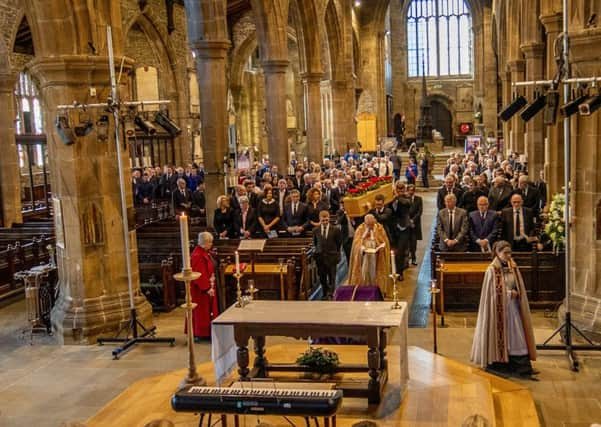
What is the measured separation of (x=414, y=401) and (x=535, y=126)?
1396 cm

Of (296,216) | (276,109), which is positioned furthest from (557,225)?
(276,109)

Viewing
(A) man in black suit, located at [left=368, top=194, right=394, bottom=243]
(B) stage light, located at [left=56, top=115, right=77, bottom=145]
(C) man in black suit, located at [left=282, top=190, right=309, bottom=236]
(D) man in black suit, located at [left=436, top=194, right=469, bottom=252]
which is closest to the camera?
(B) stage light, located at [left=56, top=115, right=77, bottom=145]

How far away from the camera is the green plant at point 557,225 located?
35.0 ft

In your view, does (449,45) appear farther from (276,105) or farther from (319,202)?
(319,202)

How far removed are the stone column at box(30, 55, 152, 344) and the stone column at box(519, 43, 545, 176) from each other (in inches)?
476

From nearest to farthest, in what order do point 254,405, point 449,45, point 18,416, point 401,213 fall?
point 254,405
point 18,416
point 401,213
point 449,45

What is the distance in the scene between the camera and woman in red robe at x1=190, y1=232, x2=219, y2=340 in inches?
384

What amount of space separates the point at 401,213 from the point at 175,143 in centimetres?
1885

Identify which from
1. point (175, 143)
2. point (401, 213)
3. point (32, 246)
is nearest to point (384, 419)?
point (401, 213)

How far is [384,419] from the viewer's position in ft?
21.4

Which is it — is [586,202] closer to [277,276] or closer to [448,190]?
[277,276]

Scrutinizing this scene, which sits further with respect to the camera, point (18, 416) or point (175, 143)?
point (175, 143)

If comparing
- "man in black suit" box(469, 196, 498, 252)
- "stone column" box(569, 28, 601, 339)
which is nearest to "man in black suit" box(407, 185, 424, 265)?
"man in black suit" box(469, 196, 498, 252)

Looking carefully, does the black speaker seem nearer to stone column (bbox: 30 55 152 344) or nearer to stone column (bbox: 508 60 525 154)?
stone column (bbox: 30 55 152 344)
